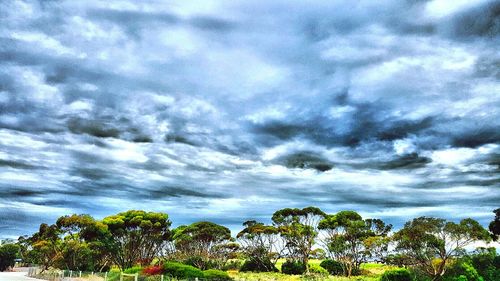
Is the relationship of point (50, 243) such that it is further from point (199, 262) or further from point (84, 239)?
point (199, 262)

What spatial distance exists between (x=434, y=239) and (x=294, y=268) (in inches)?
851

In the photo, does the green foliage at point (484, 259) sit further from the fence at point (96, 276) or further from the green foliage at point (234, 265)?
the green foliage at point (234, 265)

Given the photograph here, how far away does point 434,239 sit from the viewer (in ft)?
113

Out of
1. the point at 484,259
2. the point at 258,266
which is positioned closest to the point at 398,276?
the point at 484,259

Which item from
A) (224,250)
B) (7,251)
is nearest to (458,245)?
(224,250)

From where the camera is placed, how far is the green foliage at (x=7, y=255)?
73.1 metres

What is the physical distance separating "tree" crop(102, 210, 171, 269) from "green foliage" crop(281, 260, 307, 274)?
15.5 m

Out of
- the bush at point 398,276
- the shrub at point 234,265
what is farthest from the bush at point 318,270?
the bush at point 398,276

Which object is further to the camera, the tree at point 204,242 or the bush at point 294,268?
the tree at point 204,242

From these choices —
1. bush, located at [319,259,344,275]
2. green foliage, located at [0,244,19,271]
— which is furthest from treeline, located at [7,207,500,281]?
green foliage, located at [0,244,19,271]

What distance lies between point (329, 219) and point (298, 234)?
165 inches

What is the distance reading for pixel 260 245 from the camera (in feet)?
185

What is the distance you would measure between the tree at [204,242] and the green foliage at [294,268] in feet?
29.3

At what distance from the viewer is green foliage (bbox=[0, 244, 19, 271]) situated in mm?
73062
